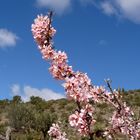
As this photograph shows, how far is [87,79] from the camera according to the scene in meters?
6.18

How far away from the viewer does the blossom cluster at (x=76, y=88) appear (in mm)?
5836

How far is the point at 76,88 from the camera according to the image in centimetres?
607

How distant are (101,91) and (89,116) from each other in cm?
38

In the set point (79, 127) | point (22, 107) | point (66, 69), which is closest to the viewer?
point (79, 127)

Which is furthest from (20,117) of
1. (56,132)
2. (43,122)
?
(56,132)

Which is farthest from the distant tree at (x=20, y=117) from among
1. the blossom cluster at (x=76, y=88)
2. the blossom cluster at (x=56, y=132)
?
the blossom cluster at (x=76, y=88)

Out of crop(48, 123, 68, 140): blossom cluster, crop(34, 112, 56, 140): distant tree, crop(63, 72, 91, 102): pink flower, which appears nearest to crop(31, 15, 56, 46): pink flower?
crop(63, 72, 91, 102): pink flower

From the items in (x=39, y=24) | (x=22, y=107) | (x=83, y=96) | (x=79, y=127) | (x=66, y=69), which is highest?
(x=22, y=107)

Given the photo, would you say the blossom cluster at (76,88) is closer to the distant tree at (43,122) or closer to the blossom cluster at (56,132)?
the blossom cluster at (56,132)

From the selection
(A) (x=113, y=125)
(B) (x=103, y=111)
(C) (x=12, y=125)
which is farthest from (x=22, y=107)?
(A) (x=113, y=125)

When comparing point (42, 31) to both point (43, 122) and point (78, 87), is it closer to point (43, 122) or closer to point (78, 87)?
point (78, 87)

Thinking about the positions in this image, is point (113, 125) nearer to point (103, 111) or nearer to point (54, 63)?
point (54, 63)

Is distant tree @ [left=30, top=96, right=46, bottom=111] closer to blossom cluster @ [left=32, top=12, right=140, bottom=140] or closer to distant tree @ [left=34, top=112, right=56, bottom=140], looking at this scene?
distant tree @ [left=34, top=112, right=56, bottom=140]

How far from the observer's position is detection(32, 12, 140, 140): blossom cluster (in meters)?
5.84
